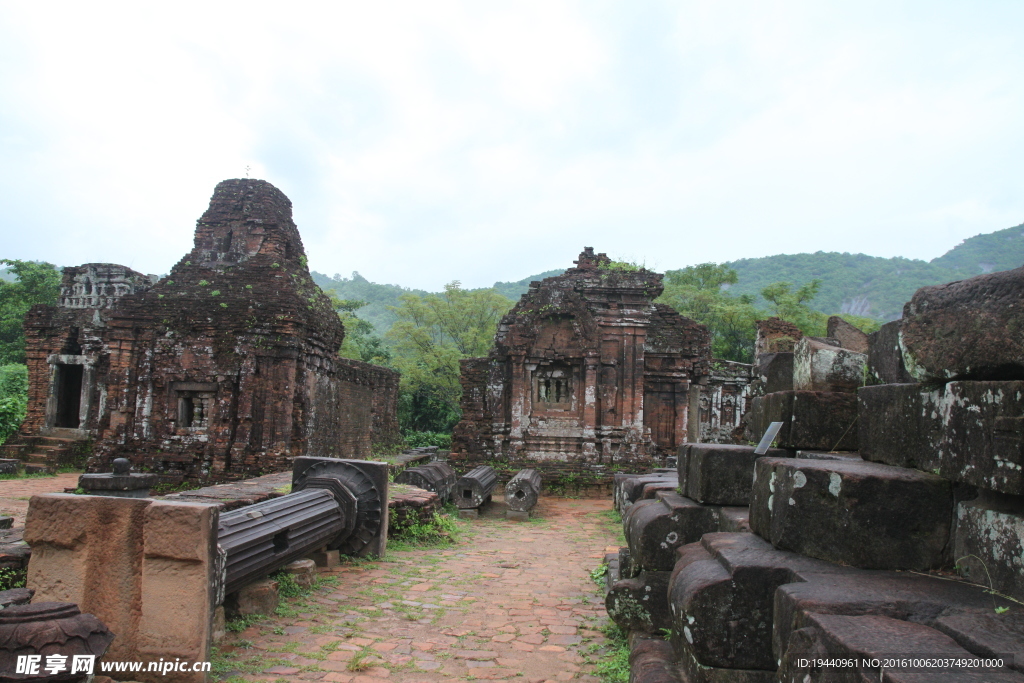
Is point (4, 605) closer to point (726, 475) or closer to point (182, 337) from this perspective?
point (726, 475)

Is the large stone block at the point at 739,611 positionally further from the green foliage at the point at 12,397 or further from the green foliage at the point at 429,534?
the green foliage at the point at 12,397

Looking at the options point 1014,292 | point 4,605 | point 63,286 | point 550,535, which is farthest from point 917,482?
point 63,286

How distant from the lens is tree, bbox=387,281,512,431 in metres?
31.2

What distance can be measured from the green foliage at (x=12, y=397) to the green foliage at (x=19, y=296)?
6.08 ft

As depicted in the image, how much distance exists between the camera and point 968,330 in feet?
7.91

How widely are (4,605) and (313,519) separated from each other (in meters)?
2.46

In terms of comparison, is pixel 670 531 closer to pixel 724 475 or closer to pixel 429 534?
pixel 724 475

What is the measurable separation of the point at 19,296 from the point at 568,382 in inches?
1034

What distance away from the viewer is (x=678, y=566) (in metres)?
3.42

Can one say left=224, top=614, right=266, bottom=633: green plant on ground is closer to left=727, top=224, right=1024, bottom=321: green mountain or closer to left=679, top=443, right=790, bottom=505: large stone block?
left=679, top=443, right=790, bottom=505: large stone block

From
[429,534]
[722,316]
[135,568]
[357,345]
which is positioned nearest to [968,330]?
[135,568]

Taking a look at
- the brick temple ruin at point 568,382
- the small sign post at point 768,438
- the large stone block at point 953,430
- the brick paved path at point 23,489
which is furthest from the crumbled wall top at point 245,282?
the large stone block at point 953,430

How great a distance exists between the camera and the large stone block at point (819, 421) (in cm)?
361

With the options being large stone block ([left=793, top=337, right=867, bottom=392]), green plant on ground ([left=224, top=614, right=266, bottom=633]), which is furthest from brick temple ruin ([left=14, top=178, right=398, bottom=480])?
large stone block ([left=793, top=337, right=867, bottom=392])
